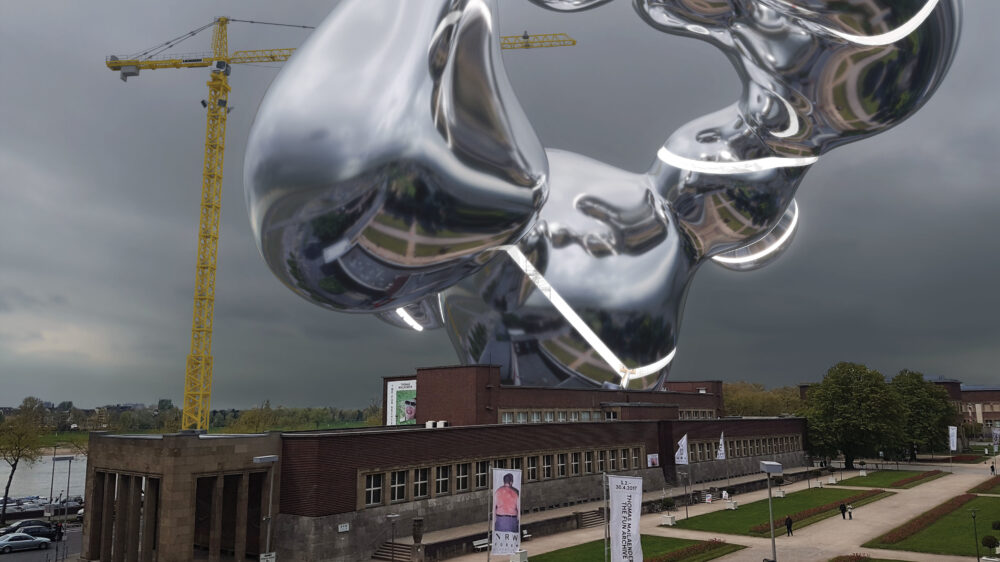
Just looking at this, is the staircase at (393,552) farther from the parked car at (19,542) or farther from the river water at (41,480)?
the river water at (41,480)

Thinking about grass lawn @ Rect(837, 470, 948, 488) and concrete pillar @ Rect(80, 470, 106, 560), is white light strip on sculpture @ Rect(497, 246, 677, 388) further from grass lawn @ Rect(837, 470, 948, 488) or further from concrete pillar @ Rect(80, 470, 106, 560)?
grass lawn @ Rect(837, 470, 948, 488)

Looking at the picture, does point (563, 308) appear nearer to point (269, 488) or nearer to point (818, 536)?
point (818, 536)

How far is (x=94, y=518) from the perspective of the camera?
24172mm

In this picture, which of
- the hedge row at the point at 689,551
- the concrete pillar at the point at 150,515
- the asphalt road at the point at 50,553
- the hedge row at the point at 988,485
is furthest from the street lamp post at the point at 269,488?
the hedge row at the point at 988,485

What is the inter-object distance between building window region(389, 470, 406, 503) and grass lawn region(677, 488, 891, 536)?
1228 cm

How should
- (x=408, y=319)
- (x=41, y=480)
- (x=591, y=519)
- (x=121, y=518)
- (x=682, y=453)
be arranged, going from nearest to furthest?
1. (x=121, y=518)
2. (x=591, y=519)
3. (x=682, y=453)
4. (x=408, y=319)
5. (x=41, y=480)

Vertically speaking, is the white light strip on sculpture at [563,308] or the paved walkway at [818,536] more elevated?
the white light strip on sculpture at [563,308]

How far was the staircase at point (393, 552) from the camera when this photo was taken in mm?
24062

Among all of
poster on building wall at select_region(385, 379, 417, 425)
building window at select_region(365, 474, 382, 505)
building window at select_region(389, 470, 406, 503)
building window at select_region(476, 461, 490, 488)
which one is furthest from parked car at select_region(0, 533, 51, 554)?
building window at select_region(476, 461, 490, 488)

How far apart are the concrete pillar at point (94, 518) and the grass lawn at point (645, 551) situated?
14241 mm

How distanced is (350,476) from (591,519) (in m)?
11.9

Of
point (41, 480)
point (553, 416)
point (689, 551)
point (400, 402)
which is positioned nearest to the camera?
point (689, 551)

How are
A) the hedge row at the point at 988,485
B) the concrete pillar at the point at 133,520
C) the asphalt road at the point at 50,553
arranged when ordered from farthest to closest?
the hedge row at the point at 988,485 < the asphalt road at the point at 50,553 < the concrete pillar at the point at 133,520

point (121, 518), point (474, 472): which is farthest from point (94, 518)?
point (474, 472)
